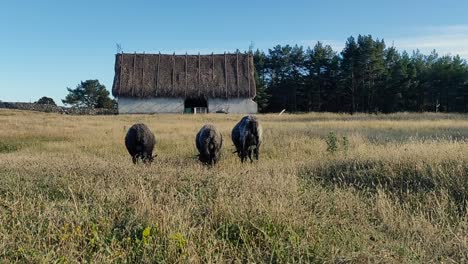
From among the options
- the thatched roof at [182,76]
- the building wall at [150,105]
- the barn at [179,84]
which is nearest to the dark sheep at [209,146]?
the barn at [179,84]

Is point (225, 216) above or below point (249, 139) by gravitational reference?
below

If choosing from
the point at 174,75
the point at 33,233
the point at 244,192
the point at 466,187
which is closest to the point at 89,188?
the point at 33,233

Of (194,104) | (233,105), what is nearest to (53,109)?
(194,104)

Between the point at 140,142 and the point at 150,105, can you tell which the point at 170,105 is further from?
the point at 140,142

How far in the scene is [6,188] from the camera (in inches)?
274

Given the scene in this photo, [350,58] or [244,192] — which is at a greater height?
[350,58]

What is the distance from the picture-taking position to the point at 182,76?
5519 cm

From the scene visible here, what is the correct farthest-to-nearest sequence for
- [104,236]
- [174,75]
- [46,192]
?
1. [174,75]
2. [46,192]
3. [104,236]

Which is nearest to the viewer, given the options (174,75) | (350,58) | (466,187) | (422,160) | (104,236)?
(104,236)

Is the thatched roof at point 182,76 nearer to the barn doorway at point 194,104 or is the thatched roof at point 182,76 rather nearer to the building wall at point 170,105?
the building wall at point 170,105

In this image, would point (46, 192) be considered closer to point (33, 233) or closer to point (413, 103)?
point (33, 233)

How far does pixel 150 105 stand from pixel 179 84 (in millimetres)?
4150

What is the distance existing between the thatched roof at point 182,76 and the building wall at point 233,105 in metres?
0.70

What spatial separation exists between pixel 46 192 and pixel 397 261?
→ 4.95 meters
